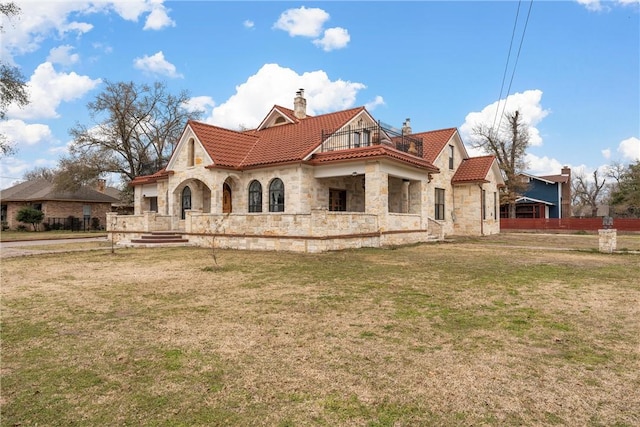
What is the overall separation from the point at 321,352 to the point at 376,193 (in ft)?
45.2

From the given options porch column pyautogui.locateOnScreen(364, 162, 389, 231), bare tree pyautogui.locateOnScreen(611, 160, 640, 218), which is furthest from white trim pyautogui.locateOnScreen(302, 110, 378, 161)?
bare tree pyautogui.locateOnScreen(611, 160, 640, 218)

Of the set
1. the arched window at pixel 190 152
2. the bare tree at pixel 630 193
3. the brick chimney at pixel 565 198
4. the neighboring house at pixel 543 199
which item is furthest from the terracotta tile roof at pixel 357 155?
the brick chimney at pixel 565 198

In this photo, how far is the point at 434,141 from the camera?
27.2 m

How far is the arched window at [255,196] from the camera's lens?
21031mm

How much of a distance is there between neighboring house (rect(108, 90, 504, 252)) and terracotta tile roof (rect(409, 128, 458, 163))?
0.12 meters

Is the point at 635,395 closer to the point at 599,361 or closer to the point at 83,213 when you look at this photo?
the point at 599,361

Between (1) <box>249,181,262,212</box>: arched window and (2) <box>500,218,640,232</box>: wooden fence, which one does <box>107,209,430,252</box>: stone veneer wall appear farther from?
(2) <box>500,218,640,232</box>: wooden fence

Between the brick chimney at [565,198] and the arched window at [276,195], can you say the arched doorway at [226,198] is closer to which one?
the arched window at [276,195]

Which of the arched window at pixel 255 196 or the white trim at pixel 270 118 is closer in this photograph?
the arched window at pixel 255 196

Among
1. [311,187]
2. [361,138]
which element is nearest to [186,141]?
[311,187]

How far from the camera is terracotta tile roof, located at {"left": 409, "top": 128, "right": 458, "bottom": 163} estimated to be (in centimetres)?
2580

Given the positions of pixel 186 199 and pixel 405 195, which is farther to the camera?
pixel 186 199

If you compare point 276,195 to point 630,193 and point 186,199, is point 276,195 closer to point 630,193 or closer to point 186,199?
point 186,199

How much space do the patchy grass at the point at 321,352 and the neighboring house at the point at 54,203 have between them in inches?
1382
